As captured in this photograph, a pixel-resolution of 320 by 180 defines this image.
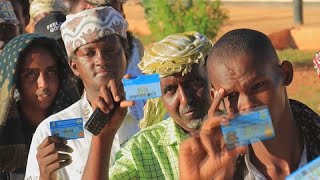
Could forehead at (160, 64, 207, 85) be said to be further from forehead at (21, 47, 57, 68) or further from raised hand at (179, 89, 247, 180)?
raised hand at (179, 89, 247, 180)

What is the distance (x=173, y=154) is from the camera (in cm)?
445

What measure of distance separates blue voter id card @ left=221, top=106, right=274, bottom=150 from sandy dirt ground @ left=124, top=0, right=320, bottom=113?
12.1 meters

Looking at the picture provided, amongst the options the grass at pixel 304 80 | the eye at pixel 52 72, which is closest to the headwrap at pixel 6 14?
the eye at pixel 52 72

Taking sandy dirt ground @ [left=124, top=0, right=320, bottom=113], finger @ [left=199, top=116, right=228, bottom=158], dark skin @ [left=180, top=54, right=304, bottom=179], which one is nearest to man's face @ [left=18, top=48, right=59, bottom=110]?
dark skin @ [left=180, top=54, right=304, bottom=179]

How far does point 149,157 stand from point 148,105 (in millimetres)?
1064

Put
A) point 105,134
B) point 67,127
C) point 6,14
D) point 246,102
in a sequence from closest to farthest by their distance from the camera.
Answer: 1. point 246,102
2. point 105,134
3. point 67,127
4. point 6,14

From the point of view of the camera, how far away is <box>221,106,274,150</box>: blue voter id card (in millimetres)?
3188

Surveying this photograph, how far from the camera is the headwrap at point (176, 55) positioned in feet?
16.0

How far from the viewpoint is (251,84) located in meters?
3.74

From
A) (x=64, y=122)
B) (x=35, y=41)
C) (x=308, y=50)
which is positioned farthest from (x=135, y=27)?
(x=64, y=122)

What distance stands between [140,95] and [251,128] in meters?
0.71

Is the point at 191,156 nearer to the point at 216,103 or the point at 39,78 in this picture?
the point at 216,103

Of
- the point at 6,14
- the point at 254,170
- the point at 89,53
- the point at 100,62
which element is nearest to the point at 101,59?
the point at 100,62

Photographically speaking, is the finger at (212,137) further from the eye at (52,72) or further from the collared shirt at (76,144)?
the eye at (52,72)
